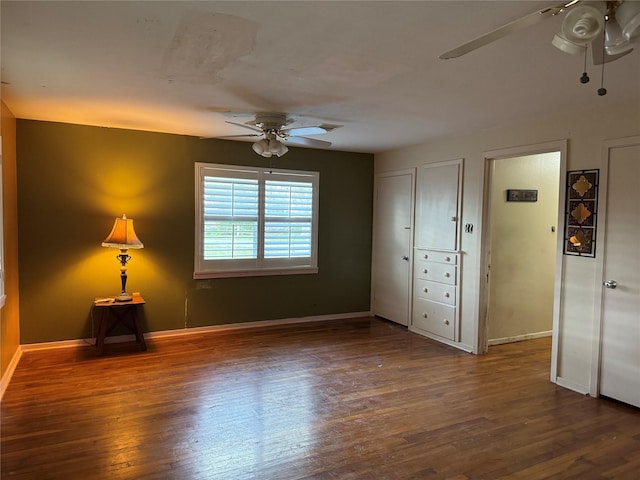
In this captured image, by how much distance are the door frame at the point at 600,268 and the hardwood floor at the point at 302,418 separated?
21cm

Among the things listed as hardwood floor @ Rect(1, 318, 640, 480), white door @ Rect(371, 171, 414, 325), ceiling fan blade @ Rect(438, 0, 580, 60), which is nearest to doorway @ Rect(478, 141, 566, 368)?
hardwood floor @ Rect(1, 318, 640, 480)

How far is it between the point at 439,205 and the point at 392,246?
105cm

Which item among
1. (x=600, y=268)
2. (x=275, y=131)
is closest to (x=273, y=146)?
(x=275, y=131)

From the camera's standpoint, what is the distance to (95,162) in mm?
4602

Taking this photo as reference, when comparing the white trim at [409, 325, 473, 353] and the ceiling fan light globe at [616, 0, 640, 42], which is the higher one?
the ceiling fan light globe at [616, 0, 640, 42]

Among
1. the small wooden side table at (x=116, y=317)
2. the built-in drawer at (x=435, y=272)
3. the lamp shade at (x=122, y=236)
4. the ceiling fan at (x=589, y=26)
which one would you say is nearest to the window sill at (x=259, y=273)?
the small wooden side table at (x=116, y=317)

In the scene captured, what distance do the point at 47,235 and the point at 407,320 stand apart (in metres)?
4.22

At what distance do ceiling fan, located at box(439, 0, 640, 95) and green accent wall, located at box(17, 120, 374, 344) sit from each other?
12.7 ft

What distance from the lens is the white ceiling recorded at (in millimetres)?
2016

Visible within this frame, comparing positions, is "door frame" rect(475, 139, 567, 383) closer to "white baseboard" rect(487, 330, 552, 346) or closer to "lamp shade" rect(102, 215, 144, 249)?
"white baseboard" rect(487, 330, 552, 346)

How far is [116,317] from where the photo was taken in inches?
184

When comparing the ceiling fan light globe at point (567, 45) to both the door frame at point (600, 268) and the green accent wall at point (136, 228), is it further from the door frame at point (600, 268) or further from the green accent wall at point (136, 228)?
the green accent wall at point (136, 228)

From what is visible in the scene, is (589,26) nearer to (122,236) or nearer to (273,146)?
(273,146)

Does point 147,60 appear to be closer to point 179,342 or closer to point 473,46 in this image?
point 473,46
